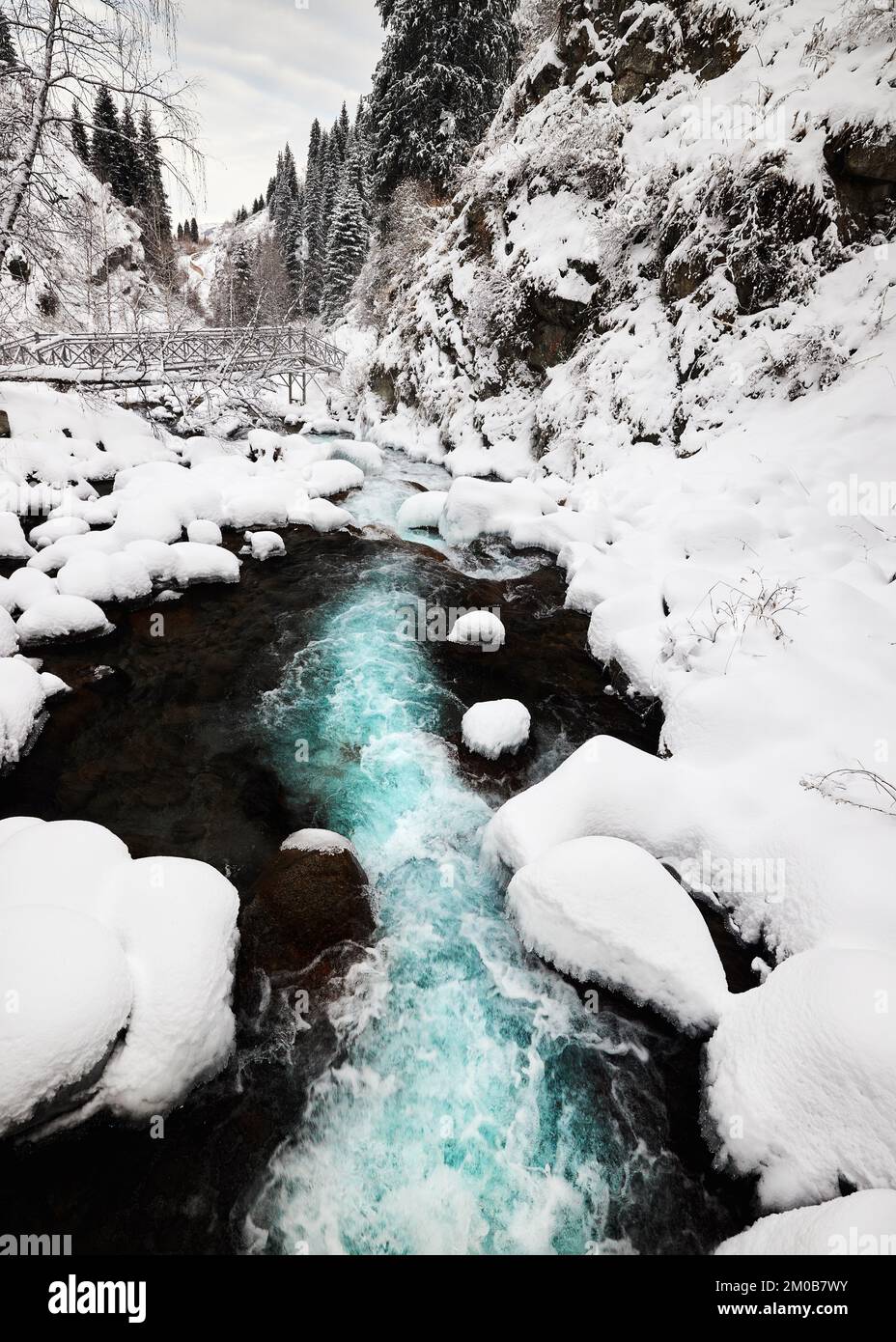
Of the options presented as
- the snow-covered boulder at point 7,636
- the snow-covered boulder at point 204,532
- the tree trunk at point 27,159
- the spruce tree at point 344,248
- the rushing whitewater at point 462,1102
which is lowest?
the rushing whitewater at point 462,1102

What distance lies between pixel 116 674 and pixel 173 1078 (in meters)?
5.05

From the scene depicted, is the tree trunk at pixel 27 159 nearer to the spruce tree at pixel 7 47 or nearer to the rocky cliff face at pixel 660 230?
the spruce tree at pixel 7 47

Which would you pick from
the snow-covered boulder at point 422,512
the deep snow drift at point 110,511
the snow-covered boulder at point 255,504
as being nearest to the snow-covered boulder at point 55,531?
the deep snow drift at point 110,511

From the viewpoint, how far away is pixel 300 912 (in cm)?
396

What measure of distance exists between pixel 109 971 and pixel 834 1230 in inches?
138

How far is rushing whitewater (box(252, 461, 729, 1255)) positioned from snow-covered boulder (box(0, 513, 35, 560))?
25.6 ft

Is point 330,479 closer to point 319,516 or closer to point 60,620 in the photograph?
point 319,516

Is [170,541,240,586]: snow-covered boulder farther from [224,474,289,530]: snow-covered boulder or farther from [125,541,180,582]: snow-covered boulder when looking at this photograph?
[224,474,289,530]: snow-covered boulder

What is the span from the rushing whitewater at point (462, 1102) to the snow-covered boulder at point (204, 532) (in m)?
6.85

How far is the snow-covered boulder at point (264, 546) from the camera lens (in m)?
10.0

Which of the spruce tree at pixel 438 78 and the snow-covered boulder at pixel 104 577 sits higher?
the spruce tree at pixel 438 78

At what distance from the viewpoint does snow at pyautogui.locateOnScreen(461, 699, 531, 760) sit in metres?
5.70

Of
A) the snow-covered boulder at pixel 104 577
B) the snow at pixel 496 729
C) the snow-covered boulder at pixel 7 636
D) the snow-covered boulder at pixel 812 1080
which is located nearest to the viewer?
the snow-covered boulder at pixel 812 1080
